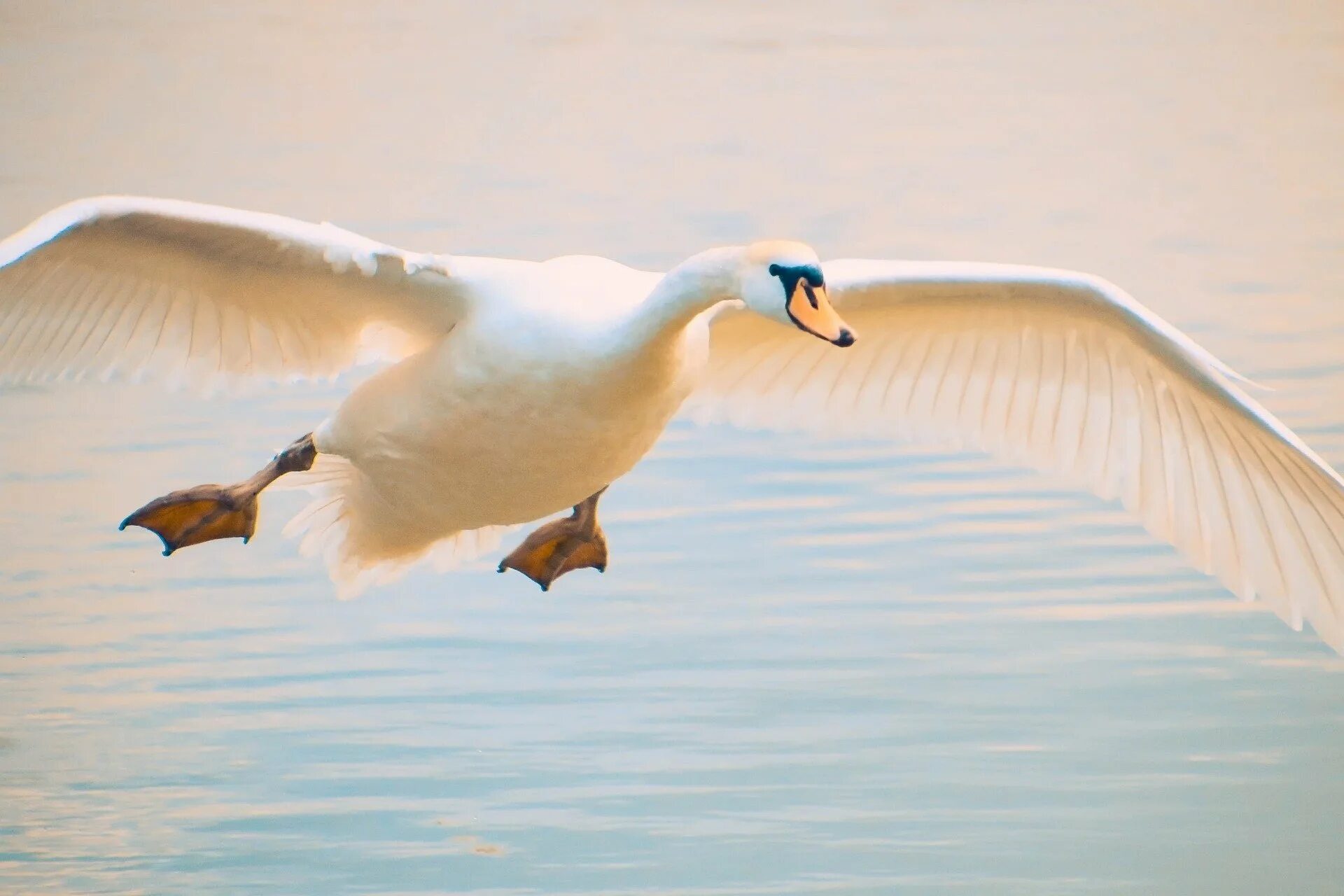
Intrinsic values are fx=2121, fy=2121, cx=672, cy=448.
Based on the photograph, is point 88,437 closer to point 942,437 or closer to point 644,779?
point 644,779

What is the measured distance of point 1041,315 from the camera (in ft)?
14.5

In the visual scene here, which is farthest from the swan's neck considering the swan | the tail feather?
the tail feather

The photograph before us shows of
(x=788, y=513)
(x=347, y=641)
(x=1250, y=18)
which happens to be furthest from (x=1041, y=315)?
(x=1250, y=18)

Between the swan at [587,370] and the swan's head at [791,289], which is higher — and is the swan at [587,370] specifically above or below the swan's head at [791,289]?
below

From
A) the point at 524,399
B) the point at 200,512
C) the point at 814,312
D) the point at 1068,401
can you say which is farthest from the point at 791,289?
the point at 200,512

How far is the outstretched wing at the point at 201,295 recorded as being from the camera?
3.90 meters

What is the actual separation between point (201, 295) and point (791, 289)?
1.39 meters

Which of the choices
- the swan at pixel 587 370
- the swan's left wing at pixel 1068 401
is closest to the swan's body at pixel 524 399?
the swan at pixel 587 370

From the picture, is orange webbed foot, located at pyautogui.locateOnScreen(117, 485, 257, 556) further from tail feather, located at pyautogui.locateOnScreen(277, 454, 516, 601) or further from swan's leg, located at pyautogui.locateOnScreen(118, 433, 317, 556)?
tail feather, located at pyautogui.locateOnScreen(277, 454, 516, 601)

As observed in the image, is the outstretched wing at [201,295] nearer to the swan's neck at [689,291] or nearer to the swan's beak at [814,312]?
the swan's neck at [689,291]

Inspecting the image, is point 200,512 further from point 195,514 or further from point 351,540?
point 351,540

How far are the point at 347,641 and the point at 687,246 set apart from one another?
1.90 metres

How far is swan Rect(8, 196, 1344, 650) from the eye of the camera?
380cm

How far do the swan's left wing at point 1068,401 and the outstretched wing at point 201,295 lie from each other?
747 millimetres
